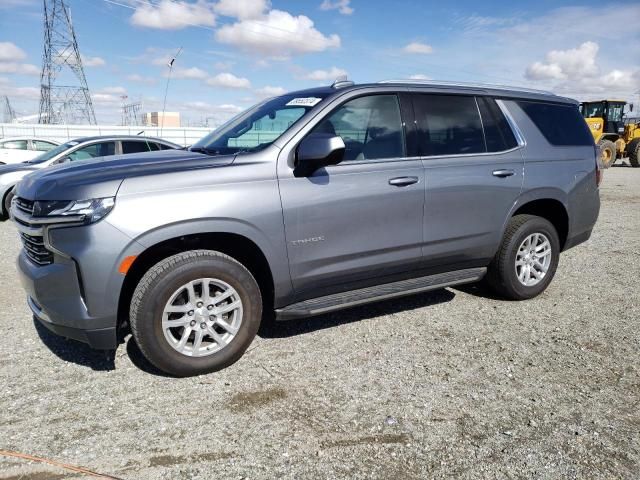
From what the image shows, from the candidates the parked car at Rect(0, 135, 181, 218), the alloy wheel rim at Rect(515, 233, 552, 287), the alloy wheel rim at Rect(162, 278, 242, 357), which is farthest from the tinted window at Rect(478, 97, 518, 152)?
the parked car at Rect(0, 135, 181, 218)

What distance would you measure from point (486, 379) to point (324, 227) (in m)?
1.46

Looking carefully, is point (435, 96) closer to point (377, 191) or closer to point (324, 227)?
point (377, 191)

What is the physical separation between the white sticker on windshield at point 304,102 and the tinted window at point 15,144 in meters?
11.1

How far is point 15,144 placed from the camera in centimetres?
1242

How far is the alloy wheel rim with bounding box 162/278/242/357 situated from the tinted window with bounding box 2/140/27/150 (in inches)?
455

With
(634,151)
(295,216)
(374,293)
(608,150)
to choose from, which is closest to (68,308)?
(295,216)

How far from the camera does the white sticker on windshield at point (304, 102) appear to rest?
3.70m

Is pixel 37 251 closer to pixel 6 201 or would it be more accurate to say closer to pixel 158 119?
pixel 6 201

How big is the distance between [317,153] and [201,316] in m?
1.29

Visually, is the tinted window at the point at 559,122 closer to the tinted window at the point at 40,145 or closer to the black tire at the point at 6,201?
the black tire at the point at 6,201

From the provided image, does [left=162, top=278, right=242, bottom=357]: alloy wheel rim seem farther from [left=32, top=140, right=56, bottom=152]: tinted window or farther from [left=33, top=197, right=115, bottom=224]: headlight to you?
[left=32, top=140, right=56, bottom=152]: tinted window

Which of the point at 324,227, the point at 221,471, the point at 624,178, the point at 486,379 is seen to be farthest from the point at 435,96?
the point at 624,178

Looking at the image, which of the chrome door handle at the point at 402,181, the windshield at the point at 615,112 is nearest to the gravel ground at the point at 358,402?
the chrome door handle at the point at 402,181

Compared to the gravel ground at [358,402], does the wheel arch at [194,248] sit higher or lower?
higher
